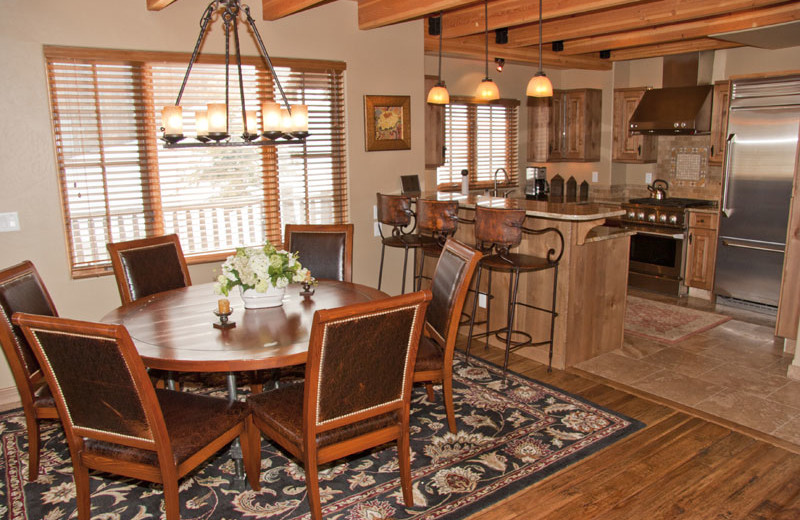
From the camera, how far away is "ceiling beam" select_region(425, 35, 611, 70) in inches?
229

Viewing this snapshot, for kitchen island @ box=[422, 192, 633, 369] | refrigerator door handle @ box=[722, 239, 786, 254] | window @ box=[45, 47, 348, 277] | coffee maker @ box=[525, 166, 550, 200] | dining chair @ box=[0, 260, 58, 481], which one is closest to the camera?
dining chair @ box=[0, 260, 58, 481]

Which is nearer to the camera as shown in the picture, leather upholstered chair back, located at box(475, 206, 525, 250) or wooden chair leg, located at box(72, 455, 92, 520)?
wooden chair leg, located at box(72, 455, 92, 520)

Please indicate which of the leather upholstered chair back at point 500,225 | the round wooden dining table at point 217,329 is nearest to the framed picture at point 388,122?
the leather upholstered chair back at point 500,225

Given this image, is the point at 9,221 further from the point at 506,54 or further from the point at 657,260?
the point at 657,260

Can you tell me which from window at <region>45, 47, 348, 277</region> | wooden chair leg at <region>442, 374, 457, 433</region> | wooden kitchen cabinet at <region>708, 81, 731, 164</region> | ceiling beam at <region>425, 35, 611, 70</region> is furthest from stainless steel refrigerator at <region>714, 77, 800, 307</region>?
wooden chair leg at <region>442, 374, 457, 433</region>

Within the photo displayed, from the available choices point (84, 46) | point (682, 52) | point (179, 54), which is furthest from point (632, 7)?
point (84, 46)

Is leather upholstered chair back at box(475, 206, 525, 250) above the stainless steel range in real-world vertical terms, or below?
above

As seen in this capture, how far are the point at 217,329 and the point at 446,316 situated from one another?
110cm

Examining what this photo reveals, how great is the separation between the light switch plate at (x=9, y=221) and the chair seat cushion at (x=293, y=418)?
2.09 meters

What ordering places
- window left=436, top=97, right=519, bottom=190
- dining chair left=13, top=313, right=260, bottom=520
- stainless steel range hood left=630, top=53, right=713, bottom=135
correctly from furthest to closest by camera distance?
window left=436, top=97, right=519, bottom=190 < stainless steel range hood left=630, top=53, right=713, bottom=135 < dining chair left=13, top=313, right=260, bottom=520

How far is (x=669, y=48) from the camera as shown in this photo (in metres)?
6.20

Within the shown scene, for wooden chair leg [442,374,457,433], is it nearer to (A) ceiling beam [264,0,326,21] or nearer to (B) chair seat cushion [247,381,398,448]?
(B) chair seat cushion [247,381,398,448]

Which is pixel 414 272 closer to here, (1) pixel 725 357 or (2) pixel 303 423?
(1) pixel 725 357

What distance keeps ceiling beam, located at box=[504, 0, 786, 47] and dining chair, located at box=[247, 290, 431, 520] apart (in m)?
3.46
